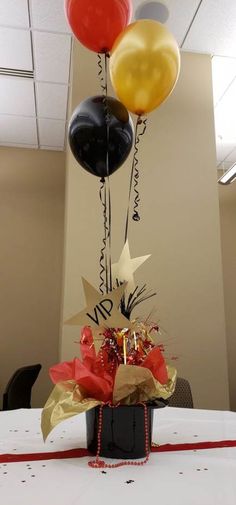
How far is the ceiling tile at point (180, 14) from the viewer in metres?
2.51

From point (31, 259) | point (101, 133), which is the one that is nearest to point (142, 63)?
point (101, 133)

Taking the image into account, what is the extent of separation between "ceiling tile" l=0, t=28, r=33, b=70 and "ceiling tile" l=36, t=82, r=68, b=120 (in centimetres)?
26

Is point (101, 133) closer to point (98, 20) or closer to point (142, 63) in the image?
point (142, 63)

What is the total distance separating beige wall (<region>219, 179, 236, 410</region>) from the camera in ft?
15.1

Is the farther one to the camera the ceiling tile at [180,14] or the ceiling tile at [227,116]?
the ceiling tile at [227,116]

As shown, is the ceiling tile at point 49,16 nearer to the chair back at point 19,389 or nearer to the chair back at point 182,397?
the chair back at point 182,397

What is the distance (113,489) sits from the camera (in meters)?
0.77

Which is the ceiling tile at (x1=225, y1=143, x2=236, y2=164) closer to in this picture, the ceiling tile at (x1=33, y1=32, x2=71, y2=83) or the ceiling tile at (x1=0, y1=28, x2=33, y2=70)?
the ceiling tile at (x1=33, y1=32, x2=71, y2=83)

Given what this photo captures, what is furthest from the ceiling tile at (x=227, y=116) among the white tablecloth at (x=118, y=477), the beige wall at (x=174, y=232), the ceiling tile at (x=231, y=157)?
the white tablecloth at (x=118, y=477)

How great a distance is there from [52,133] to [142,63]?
292cm

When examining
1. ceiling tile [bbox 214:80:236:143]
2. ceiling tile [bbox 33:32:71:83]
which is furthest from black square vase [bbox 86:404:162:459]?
ceiling tile [bbox 214:80:236:143]

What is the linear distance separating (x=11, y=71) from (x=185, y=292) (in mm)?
2174

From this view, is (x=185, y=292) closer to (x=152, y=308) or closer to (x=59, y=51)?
(x=152, y=308)

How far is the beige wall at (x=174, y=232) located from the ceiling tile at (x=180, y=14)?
1.16ft
